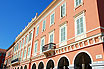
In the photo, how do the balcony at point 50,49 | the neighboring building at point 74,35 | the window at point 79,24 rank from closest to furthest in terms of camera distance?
the neighboring building at point 74,35
the window at point 79,24
the balcony at point 50,49

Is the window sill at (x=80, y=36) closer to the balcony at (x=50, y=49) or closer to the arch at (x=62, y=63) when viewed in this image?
the arch at (x=62, y=63)

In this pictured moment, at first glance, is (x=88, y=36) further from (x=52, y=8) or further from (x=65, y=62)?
(x=52, y=8)

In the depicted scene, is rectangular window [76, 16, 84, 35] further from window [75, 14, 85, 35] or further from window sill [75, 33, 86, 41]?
window sill [75, 33, 86, 41]

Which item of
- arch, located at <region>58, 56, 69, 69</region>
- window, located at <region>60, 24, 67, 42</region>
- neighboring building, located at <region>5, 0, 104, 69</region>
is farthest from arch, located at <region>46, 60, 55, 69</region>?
window, located at <region>60, 24, 67, 42</region>

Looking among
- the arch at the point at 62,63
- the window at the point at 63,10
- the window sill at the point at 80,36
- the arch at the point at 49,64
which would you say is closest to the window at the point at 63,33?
the window at the point at 63,10

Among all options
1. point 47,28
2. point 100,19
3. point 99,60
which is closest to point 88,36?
point 100,19

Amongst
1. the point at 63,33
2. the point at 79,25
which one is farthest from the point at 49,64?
the point at 79,25

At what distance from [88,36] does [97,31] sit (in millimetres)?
1001

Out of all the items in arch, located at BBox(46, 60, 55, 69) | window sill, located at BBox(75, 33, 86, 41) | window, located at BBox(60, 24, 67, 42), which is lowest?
arch, located at BBox(46, 60, 55, 69)

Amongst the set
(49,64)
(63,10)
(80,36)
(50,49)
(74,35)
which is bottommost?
(49,64)

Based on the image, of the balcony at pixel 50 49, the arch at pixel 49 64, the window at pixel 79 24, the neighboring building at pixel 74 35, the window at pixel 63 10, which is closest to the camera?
the neighboring building at pixel 74 35

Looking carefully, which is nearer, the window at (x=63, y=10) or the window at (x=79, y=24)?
the window at (x=79, y=24)

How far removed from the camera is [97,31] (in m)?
9.81

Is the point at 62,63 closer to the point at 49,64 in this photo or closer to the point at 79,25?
the point at 49,64
